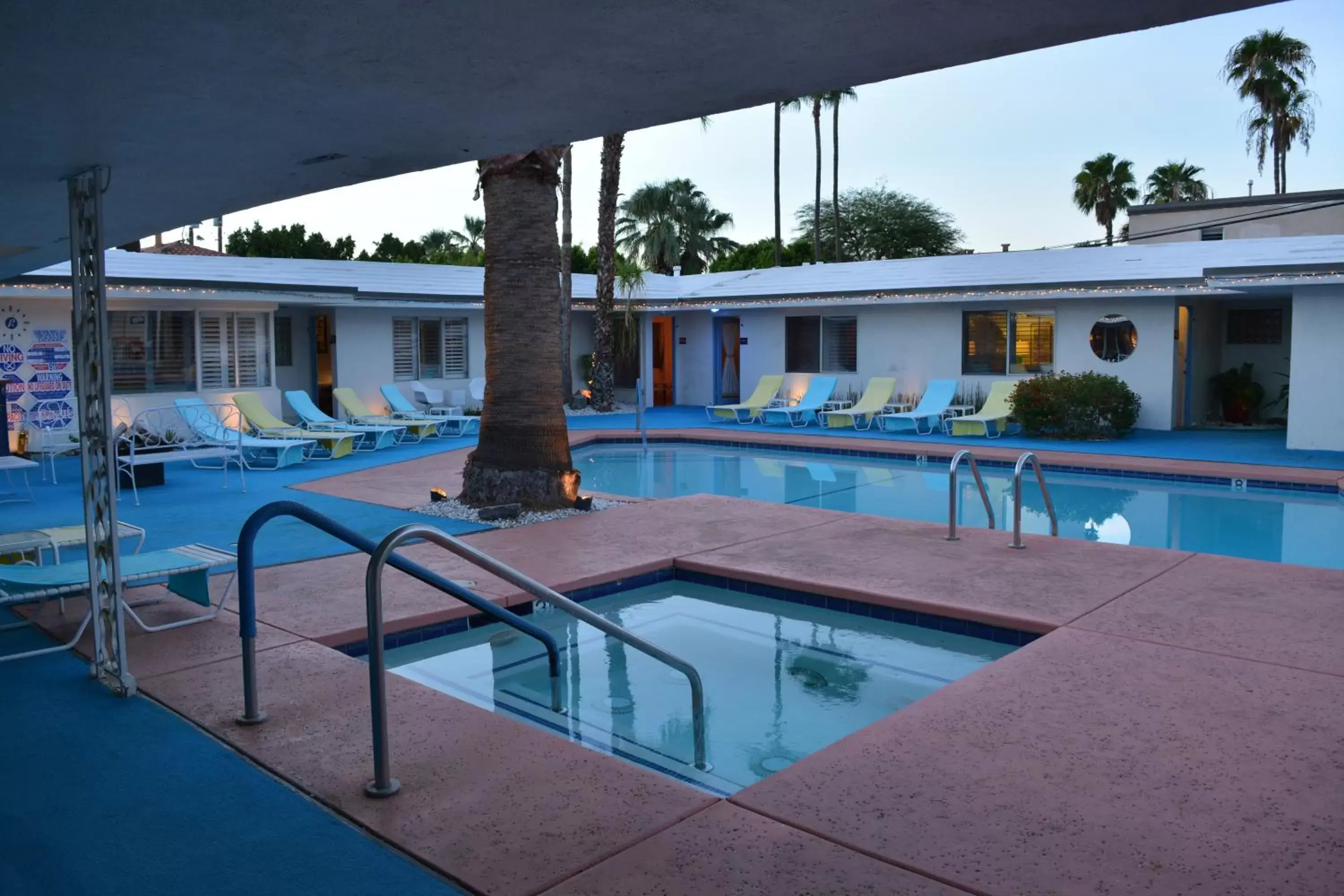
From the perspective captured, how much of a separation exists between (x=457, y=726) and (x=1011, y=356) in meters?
17.8

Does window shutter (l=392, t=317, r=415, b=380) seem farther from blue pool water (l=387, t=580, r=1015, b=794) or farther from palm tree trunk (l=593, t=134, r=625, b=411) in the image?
blue pool water (l=387, t=580, r=1015, b=794)

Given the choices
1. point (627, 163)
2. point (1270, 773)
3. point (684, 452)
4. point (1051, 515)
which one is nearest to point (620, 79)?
point (1270, 773)

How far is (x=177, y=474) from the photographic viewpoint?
14750 millimetres

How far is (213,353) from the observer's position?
18625 millimetres

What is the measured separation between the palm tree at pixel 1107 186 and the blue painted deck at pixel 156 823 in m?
46.4

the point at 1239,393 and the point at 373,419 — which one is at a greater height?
the point at 1239,393

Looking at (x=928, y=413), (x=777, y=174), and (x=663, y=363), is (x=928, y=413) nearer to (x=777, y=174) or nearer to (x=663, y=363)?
(x=663, y=363)

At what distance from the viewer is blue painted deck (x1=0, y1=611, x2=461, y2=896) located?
11.2 feet

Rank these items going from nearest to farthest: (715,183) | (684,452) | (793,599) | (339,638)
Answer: (339,638) → (793,599) → (684,452) → (715,183)

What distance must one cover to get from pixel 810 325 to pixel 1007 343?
15.3ft

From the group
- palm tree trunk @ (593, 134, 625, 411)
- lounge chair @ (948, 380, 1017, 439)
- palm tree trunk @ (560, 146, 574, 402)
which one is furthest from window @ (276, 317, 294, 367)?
lounge chair @ (948, 380, 1017, 439)

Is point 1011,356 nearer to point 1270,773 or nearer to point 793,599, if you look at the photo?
point 793,599

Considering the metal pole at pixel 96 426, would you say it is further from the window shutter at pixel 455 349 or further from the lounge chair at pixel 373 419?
the window shutter at pixel 455 349

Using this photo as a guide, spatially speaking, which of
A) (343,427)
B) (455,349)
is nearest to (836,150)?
(455,349)
